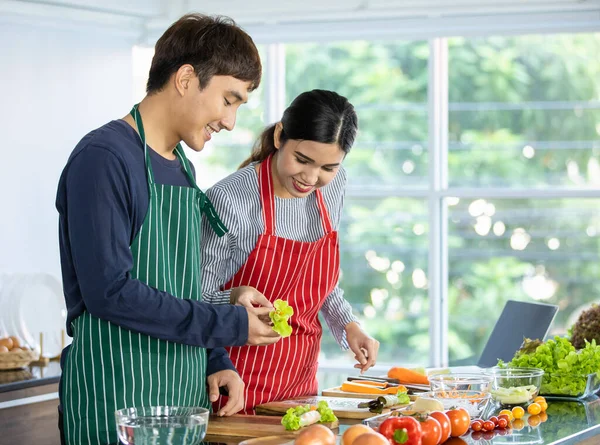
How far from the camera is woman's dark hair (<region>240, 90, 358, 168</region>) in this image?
2.35 m

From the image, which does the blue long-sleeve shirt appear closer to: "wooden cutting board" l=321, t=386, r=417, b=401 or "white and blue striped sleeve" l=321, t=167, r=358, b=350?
"wooden cutting board" l=321, t=386, r=417, b=401

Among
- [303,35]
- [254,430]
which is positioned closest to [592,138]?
[303,35]

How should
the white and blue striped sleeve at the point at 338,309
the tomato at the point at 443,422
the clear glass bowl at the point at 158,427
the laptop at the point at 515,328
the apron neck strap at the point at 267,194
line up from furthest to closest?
the laptop at the point at 515,328 < the white and blue striped sleeve at the point at 338,309 < the apron neck strap at the point at 267,194 < the tomato at the point at 443,422 < the clear glass bowl at the point at 158,427

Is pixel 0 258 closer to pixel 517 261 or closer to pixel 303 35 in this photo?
pixel 303 35

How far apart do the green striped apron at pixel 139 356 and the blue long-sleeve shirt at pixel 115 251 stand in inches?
1.7

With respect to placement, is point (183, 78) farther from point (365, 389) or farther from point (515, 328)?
point (515, 328)

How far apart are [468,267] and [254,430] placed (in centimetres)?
385

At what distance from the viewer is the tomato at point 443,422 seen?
1.78 m

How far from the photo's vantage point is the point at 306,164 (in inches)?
93.1

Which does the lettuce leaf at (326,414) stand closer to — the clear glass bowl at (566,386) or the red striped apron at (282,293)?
the red striped apron at (282,293)

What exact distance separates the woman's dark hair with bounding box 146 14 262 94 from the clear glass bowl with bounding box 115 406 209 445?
0.69 meters

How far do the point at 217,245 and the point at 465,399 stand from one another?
74 cm

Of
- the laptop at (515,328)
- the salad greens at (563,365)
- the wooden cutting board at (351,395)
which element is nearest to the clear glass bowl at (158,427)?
the wooden cutting board at (351,395)

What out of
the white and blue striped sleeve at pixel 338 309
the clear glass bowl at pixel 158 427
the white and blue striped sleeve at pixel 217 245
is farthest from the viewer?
the white and blue striped sleeve at pixel 338 309
